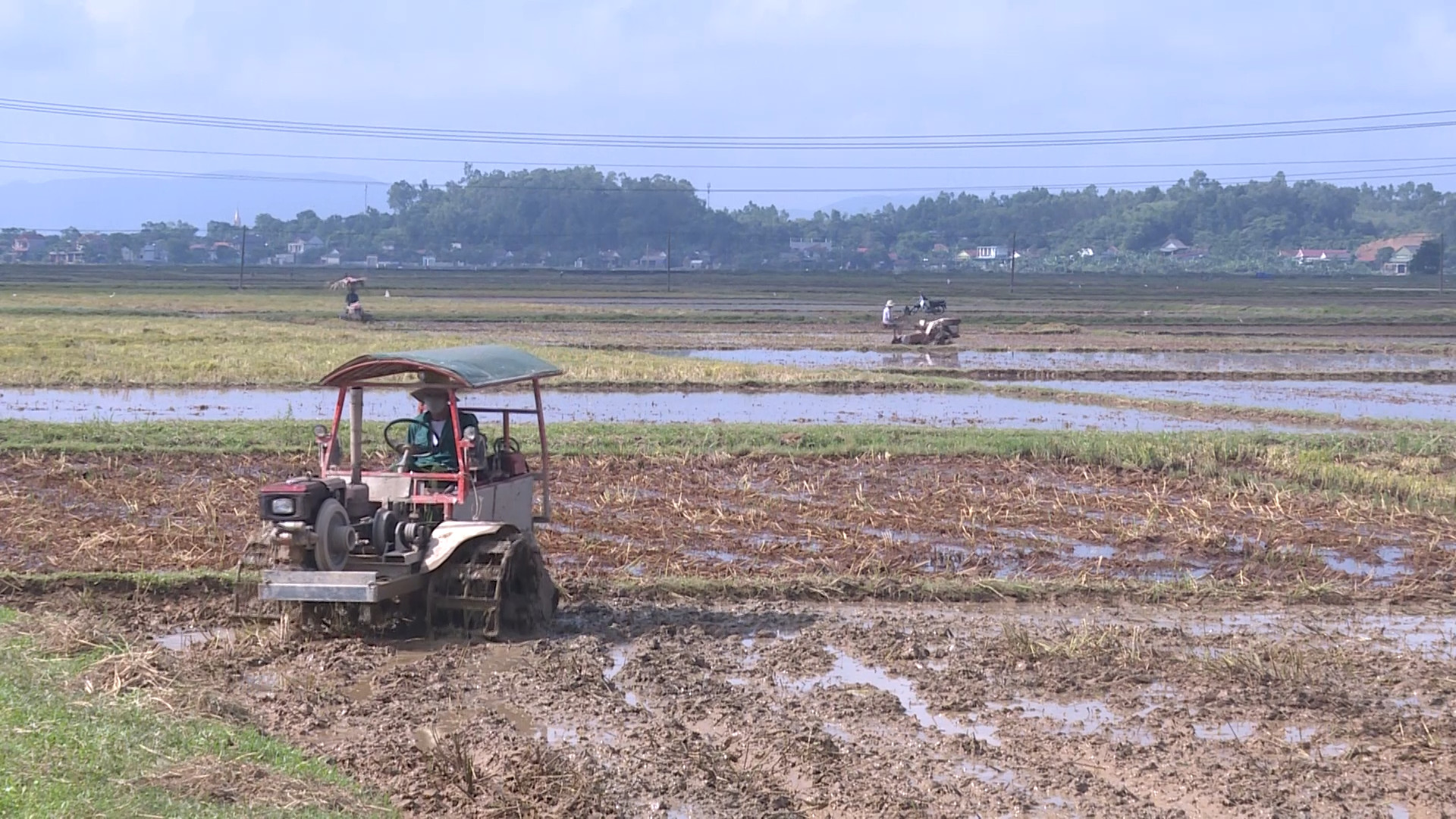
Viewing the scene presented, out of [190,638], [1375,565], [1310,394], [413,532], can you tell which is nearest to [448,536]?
[413,532]

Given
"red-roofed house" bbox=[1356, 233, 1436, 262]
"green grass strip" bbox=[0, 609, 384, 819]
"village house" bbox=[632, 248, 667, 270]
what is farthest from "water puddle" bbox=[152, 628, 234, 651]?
"red-roofed house" bbox=[1356, 233, 1436, 262]

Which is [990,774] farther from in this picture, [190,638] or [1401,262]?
[1401,262]

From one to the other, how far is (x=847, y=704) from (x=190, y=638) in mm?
4802

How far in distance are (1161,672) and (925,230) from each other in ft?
537

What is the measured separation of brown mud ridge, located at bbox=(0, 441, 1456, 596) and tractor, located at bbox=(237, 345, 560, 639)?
5.74 feet

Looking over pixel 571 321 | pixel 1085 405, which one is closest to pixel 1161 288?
pixel 571 321

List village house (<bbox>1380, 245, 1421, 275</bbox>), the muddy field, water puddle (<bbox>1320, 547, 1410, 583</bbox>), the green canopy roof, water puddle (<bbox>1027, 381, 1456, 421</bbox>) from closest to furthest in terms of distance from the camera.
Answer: the muddy field
the green canopy roof
water puddle (<bbox>1320, 547, 1410, 583</bbox>)
water puddle (<bbox>1027, 381, 1456, 421</bbox>)
village house (<bbox>1380, 245, 1421, 275</bbox>)

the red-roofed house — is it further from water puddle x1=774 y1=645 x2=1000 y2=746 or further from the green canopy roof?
water puddle x1=774 y1=645 x2=1000 y2=746

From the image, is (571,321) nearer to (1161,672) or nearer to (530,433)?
(530,433)

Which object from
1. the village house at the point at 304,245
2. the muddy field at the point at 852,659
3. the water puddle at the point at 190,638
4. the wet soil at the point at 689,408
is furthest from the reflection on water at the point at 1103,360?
the village house at the point at 304,245

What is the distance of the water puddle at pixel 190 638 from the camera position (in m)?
10.6

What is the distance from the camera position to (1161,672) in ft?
32.9

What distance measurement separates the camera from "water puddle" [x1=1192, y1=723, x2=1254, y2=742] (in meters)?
8.63

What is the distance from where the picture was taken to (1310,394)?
97.3 feet
